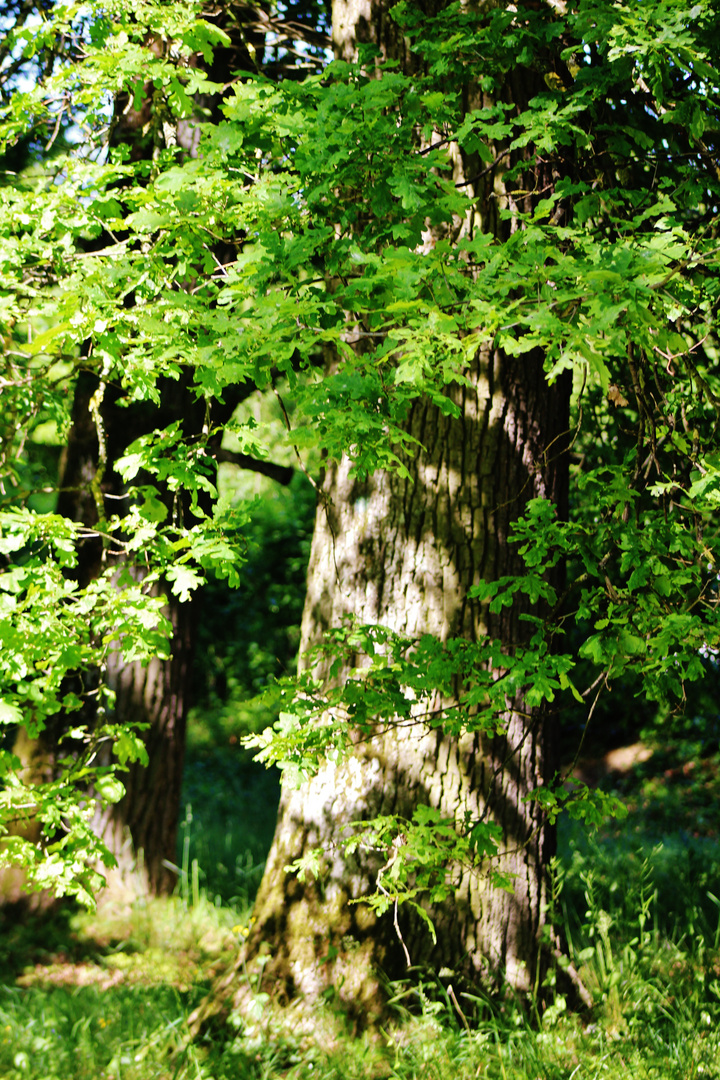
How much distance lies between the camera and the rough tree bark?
3100mm

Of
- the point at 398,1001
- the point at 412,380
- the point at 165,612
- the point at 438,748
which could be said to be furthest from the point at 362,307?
the point at 165,612

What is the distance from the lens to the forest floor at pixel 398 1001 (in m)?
2.84

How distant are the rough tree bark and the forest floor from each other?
163 mm

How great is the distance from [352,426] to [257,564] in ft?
27.5

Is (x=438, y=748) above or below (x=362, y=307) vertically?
below

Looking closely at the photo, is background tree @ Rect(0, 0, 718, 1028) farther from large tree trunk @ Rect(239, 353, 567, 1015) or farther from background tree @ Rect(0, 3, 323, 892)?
background tree @ Rect(0, 3, 323, 892)

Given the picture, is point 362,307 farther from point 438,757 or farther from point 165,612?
point 165,612

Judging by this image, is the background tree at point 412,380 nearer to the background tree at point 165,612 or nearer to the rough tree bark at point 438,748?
the rough tree bark at point 438,748

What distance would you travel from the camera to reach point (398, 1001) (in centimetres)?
305

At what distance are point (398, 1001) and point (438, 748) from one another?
3.11ft

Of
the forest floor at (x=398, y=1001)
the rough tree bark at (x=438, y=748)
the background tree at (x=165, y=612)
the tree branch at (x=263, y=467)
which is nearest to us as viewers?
the forest floor at (x=398, y=1001)

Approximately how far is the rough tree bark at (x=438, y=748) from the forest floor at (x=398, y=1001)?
163 millimetres

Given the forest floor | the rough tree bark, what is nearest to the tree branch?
the rough tree bark

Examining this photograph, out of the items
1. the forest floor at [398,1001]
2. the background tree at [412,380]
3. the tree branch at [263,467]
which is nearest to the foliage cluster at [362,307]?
the background tree at [412,380]
